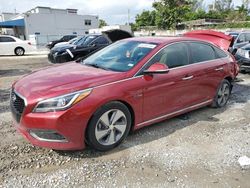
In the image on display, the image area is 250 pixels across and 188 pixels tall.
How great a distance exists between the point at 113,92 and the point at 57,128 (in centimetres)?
85

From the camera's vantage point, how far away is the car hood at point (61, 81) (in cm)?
327

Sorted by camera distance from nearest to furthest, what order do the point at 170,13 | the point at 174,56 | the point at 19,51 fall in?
the point at 174,56 → the point at 19,51 → the point at 170,13

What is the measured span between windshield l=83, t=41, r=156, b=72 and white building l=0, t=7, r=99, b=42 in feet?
107

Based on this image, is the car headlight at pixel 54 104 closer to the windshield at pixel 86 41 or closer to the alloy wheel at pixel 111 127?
the alloy wheel at pixel 111 127

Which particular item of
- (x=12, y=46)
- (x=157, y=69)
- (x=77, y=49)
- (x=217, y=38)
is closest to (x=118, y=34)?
(x=77, y=49)

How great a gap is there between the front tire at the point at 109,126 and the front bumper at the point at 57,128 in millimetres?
137

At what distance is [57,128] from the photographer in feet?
10.4

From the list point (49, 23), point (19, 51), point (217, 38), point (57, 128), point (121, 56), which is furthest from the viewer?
point (49, 23)

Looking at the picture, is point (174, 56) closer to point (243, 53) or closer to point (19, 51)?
point (243, 53)

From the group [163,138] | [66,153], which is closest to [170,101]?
[163,138]

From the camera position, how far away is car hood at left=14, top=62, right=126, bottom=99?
3.27 meters

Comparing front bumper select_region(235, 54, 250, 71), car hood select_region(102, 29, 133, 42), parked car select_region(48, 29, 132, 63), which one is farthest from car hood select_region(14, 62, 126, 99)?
front bumper select_region(235, 54, 250, 71)

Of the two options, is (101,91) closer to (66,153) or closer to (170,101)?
(66,153)

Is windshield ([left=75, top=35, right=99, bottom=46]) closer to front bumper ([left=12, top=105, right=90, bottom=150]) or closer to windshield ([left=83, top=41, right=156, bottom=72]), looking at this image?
windshield ([left=83, top=41, right=156, bottom=72])
